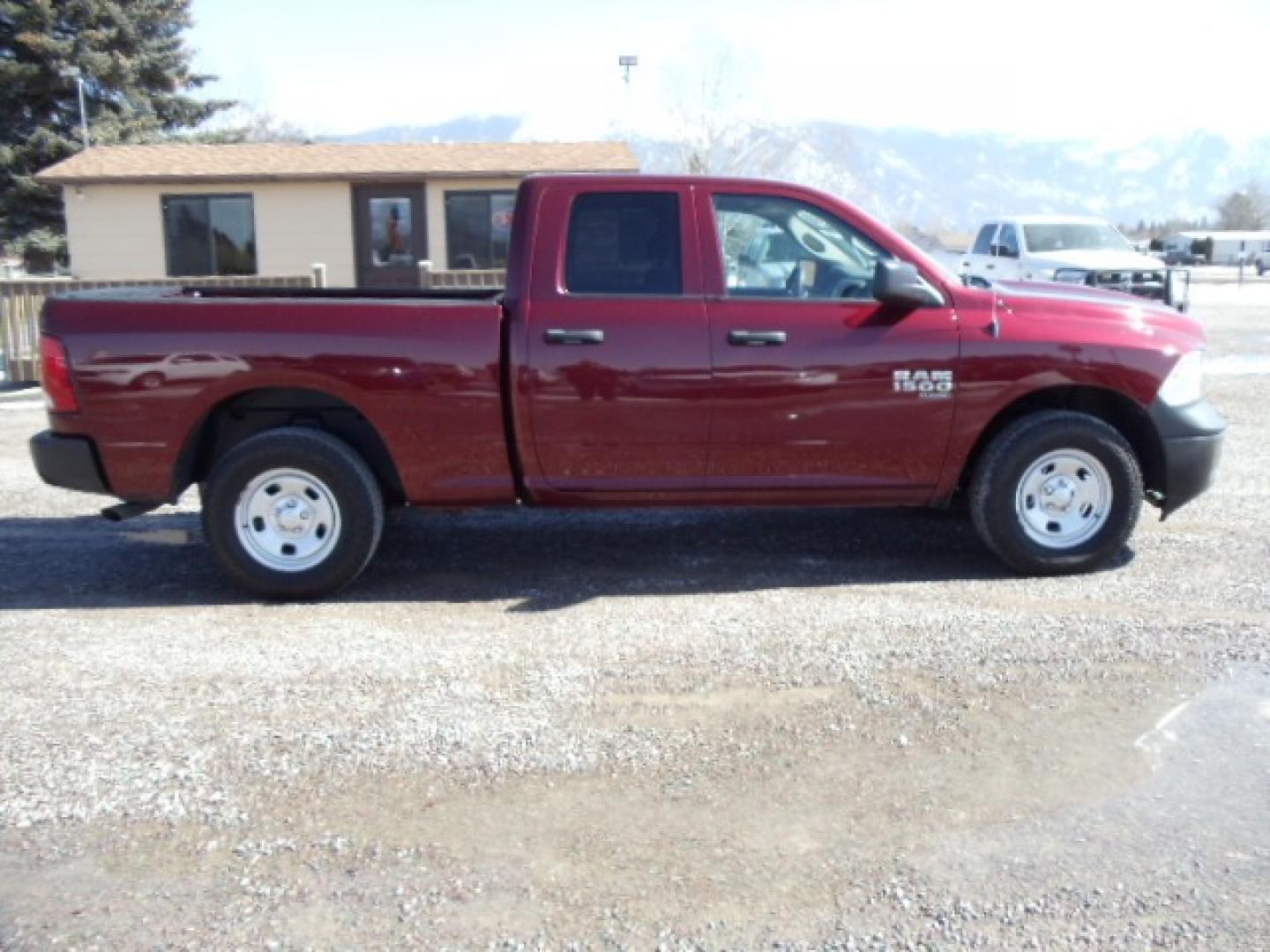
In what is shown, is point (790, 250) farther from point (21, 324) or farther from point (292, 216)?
point (292, 216)

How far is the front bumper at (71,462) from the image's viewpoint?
220 inches

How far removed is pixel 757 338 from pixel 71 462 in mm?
3304

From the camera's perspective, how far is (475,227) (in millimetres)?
20422

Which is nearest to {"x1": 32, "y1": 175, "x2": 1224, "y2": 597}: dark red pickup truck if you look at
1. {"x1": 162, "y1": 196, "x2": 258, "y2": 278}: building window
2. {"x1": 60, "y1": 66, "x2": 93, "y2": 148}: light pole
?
{"x1": 162, "y1": 196, "x2": 258, "y2": 278}: building window

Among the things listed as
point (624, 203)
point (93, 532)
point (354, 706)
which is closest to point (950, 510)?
point (624, 203)

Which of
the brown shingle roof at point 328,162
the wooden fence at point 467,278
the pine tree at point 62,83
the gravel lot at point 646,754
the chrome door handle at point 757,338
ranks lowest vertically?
the gravel lot at point 646,754

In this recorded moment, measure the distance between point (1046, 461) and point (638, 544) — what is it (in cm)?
224

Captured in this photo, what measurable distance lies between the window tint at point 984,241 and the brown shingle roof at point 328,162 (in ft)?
20.0

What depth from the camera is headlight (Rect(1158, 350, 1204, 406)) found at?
574 cm

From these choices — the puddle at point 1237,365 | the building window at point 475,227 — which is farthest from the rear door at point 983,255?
the building window at point 475,227

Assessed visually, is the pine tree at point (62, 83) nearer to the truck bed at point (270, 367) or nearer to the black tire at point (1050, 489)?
the truck bed at point (270, 367)

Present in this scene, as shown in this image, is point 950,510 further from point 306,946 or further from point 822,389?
point 306,946

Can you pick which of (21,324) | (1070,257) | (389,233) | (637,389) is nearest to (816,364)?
(637,389)

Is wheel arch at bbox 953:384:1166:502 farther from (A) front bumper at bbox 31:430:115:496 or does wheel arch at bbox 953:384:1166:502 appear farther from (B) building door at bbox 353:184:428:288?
(B) building door at bbox 353:184:428:288
